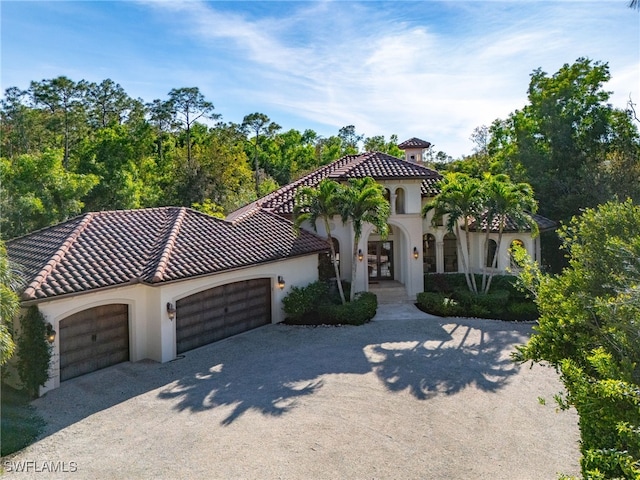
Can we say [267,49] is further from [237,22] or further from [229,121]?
[229,121]

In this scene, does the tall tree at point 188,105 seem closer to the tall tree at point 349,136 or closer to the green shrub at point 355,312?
the tall tree at point 349,136

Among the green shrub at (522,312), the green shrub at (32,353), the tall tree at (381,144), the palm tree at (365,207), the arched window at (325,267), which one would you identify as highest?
the tall tree at (381,144)

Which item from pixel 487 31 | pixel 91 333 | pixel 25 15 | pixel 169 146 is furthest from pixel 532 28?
pixel 169 146

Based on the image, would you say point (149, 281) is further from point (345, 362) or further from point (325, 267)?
point (325, 267)

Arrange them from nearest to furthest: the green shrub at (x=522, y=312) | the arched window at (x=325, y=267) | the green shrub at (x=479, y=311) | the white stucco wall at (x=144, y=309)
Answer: the white stucco wall at (x=144, y=309) → the green shrub at (x=522, y=312) → the green shrub at (x=479, y=311) → the arched window at (x=325, y=267)

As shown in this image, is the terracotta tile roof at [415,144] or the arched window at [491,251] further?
the terracotta tile roof at [415,144]

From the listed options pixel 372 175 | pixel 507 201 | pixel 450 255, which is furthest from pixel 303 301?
pixel 450 255

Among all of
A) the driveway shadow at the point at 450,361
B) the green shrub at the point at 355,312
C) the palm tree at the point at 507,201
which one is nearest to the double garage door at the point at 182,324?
the green shrub at the point at 355,312
